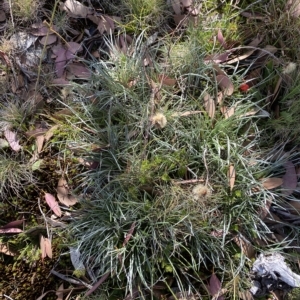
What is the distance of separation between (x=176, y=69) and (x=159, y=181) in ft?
1.82

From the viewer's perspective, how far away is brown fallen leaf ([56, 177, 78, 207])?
2166 millimetres

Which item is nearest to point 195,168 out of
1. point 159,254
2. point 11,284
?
point 159,254

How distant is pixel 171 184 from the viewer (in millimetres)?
2029

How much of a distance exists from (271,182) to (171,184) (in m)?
0.45

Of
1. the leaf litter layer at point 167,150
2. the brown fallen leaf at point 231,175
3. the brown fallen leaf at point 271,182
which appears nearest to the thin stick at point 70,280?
the leaf litter layer at point 167,150

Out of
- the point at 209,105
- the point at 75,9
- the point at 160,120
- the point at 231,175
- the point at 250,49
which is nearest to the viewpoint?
the point at 160,120

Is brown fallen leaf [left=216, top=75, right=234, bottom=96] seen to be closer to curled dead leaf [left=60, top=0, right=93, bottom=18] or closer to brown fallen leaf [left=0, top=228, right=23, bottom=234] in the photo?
curled dead leaf [left=60, top=0, right=93, bottom=18]

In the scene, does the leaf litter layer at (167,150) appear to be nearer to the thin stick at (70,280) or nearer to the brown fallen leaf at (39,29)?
the thin stick at (70,280)

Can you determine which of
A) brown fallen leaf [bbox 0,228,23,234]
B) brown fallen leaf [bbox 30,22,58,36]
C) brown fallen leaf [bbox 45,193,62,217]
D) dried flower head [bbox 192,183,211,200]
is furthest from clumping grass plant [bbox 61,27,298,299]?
brown fallen leaf [bbox 30,22,58,36]

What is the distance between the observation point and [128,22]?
7.53 ft

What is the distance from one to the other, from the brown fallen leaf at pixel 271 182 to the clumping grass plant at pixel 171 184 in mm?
23

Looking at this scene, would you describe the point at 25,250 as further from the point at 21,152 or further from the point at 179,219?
the point at 179,219

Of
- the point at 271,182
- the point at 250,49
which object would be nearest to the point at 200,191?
the point at 271,182

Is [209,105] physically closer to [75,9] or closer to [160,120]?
[160,120]
